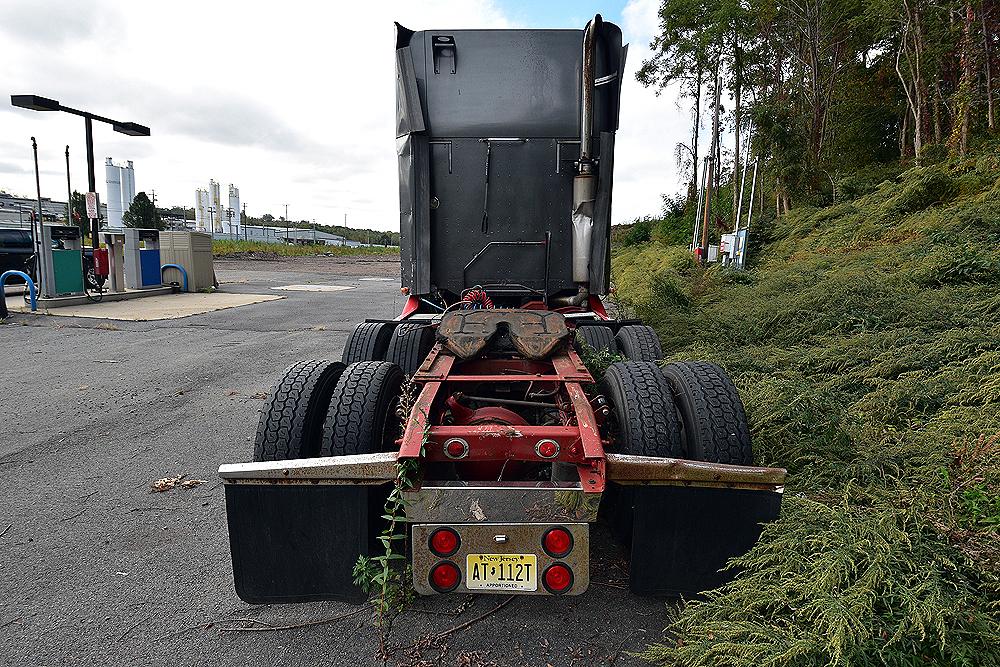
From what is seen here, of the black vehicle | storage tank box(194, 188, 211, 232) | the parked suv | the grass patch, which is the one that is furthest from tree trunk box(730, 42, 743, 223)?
storage tank box(194, 188, 211, 232)

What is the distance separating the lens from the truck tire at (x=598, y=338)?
5132 mm

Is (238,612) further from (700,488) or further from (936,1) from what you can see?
(936,1)

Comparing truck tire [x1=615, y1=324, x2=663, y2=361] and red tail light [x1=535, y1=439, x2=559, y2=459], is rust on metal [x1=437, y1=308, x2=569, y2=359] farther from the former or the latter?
red tail light [x1=535, y1=439, x2=559, y2=459]

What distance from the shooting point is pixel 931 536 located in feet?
8.36

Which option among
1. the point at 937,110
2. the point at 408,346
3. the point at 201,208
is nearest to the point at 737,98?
the point at 937,110

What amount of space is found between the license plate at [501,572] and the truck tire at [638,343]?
8.91 feet

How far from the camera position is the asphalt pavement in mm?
2420

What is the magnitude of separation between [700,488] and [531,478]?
32.6 inches

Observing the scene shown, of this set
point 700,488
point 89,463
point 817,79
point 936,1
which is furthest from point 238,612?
point 817,79

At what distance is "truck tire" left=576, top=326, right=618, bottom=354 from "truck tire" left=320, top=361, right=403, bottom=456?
7.56 feet

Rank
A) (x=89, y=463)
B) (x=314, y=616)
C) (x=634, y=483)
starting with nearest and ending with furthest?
(x=634, y=483), (x=314, y=616), (x=89, y=463)

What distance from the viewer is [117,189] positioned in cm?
5256

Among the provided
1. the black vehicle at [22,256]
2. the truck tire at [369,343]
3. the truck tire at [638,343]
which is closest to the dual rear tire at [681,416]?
the truck tire at [638,343]

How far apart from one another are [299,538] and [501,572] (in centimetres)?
81
